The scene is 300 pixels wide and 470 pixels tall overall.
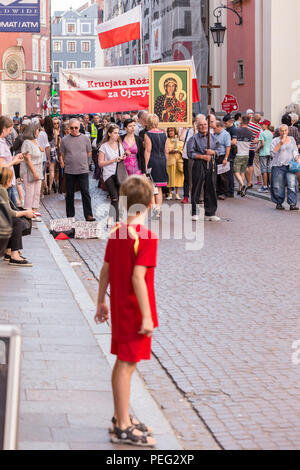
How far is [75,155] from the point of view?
1569cm

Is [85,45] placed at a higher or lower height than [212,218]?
higher

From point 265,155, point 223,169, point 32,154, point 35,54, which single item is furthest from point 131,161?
point 35,54

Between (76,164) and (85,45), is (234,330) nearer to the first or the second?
(76,164)

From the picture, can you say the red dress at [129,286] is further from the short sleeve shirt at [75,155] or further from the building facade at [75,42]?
the building facade at [75,42]

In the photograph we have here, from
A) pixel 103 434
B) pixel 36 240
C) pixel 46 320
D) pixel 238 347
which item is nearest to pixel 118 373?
pixel 103 434

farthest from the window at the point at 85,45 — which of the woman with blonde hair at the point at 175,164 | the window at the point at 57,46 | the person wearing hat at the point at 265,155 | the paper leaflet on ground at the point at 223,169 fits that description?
the woman with blonde hair at the point at 175,164

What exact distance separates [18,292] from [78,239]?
4937mm

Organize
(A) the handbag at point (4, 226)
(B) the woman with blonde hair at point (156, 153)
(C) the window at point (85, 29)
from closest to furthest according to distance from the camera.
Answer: (A) the handbag at point (4, 226) → (B) the woman with blonde hair at point (156, 153) → (C) the window at point (85, 29)

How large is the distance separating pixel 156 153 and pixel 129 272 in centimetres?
1182

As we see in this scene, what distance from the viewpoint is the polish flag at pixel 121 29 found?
2083cm

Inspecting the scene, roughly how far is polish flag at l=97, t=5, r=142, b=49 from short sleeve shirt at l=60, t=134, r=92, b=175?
590 cm

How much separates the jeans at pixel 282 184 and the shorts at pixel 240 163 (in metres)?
2.97
